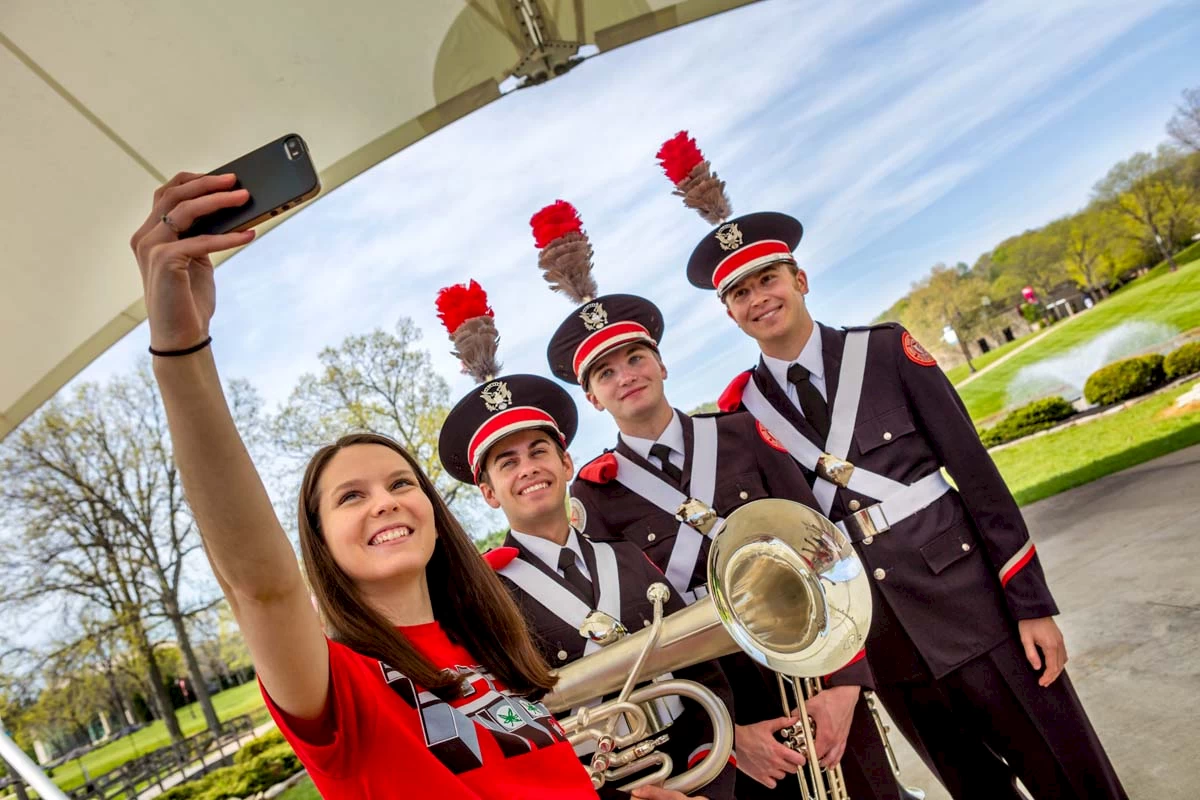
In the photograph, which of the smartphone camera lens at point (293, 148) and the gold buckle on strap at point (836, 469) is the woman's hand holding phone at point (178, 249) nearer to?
the smartphone camera lens at point (293, 148)

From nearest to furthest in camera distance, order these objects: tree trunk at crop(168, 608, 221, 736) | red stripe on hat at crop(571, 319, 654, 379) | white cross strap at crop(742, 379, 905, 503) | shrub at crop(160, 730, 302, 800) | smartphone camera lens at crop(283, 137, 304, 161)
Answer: smartphone camera lens at crop(283, 137, 304, 161)
white cross strap at crop(742, 379, 905, 503)
red stripe on hat at crop(571, 319, 654, 379)
shrub at crop(160, 730, 302, 800)
tree trunk at crop(168, 608, 221, 736)

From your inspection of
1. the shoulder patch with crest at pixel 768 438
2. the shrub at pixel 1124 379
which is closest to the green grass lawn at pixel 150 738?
the shoulder patch with crest at pixel 768 438

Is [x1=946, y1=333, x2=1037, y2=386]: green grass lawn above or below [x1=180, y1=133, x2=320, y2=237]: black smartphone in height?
below

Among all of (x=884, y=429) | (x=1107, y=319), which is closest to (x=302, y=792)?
(x=884, y=429)

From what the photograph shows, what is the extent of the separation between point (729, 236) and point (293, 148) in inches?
94.1

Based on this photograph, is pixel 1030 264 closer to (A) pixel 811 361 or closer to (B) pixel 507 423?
(A) pixel 811 361

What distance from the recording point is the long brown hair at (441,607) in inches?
56.5

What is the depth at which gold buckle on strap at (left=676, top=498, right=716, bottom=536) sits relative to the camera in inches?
109

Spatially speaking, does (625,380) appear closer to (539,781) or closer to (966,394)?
(539,781)

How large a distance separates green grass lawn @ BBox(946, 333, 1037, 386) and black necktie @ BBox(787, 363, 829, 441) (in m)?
6.08

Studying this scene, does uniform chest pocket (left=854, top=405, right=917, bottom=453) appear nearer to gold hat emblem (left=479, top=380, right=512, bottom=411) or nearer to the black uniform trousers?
the black uniform trousers

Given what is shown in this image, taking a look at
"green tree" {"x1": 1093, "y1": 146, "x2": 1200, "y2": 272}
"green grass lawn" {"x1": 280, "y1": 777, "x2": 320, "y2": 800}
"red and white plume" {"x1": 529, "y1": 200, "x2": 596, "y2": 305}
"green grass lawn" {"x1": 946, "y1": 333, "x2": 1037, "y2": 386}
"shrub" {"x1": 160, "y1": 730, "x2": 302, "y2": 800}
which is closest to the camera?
"red and white plume" {"x1": 529, "y1": 200, "x2": 596, "y2": 305}

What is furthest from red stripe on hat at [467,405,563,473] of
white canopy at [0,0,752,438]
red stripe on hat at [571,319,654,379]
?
A: white canopy at [0,0,752,438]

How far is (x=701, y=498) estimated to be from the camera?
9.47 ft
